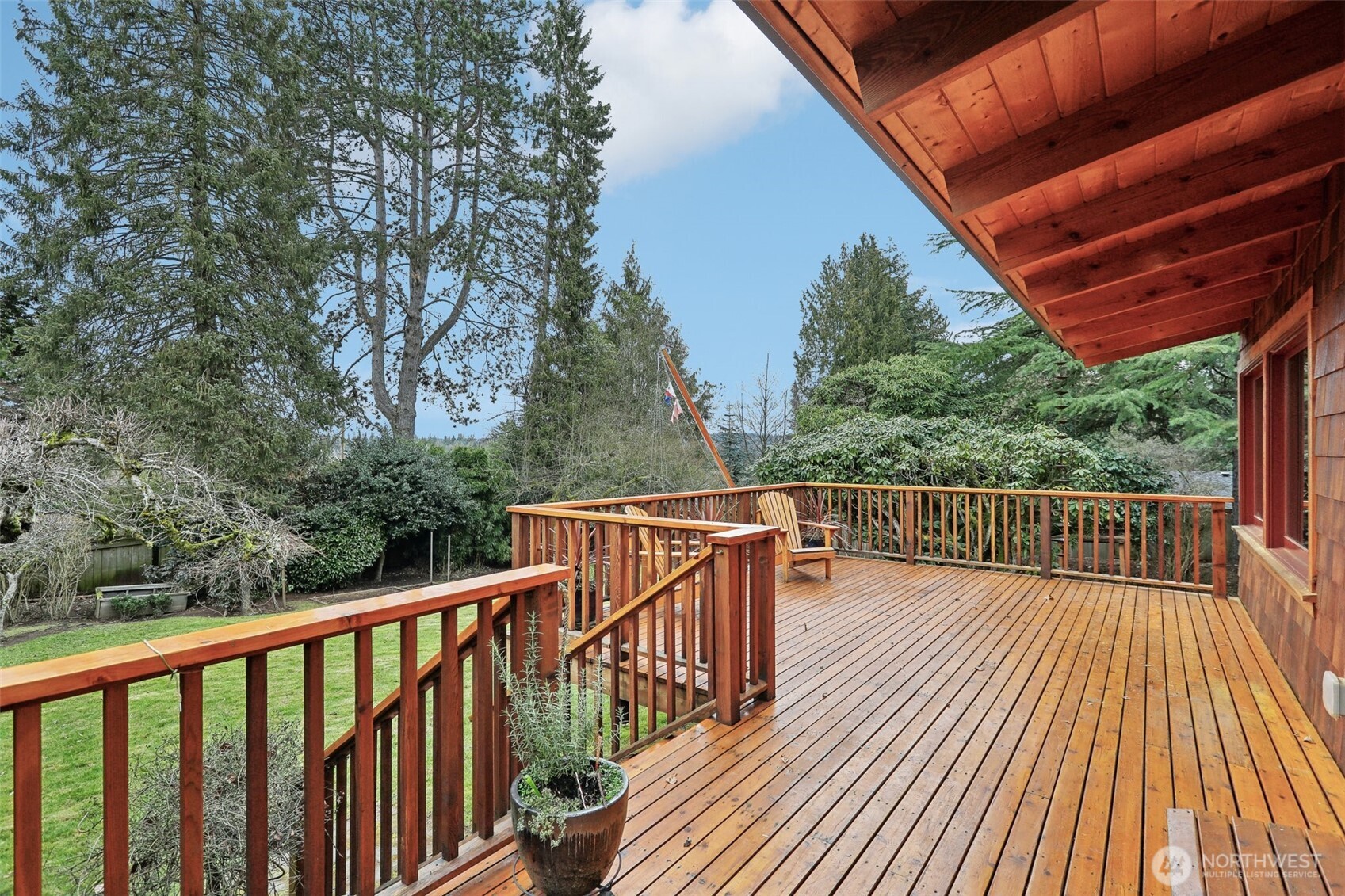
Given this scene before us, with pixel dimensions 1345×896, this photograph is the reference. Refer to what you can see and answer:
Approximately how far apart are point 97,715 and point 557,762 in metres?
5.68

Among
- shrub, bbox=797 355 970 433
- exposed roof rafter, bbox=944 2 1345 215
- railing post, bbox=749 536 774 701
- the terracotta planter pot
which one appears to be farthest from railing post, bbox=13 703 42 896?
shrub, bbox=797 355 970 433

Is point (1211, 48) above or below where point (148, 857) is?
above

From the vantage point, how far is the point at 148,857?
93.6 inches

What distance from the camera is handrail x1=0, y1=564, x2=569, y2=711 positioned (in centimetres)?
107

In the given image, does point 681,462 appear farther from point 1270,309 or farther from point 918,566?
point 1270,309

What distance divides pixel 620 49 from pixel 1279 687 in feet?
58.5

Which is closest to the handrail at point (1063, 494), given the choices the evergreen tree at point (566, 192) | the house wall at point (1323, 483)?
the house wall at point (1323, 483)

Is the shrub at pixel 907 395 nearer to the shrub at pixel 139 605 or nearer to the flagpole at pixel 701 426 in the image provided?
the flagpole at pixel 701 426

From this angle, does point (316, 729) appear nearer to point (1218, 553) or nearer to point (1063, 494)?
point (1063, 494)

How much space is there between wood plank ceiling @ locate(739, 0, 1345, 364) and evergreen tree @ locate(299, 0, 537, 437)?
13.9 meters

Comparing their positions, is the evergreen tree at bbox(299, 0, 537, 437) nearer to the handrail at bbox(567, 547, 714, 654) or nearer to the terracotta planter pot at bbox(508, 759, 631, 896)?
the handrail at bbox(567, 547, 714, 654)

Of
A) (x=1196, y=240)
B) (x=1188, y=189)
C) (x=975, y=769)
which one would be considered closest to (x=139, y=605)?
(x=975, y=769)

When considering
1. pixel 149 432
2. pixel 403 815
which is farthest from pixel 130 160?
pixel 403 815

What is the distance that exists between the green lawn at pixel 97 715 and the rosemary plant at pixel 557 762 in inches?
68.9
